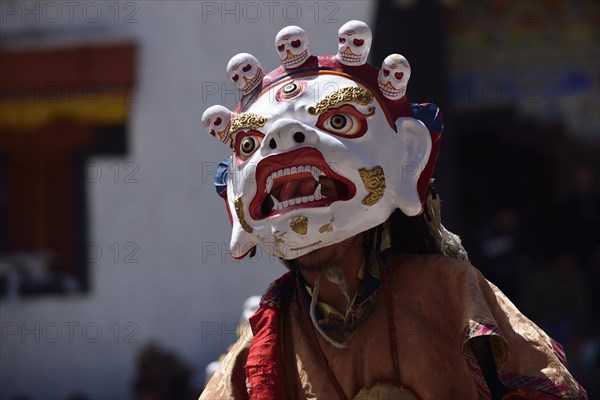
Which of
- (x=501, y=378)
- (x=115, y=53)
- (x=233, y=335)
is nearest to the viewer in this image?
(x=501, y=378)

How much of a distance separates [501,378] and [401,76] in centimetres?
85

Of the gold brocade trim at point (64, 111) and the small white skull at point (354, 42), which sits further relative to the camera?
the gold brocade trim at point (64, 111)

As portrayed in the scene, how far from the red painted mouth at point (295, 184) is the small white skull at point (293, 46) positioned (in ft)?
1.04

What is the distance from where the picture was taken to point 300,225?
11.0 feet

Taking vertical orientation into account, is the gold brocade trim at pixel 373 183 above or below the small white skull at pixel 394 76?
below

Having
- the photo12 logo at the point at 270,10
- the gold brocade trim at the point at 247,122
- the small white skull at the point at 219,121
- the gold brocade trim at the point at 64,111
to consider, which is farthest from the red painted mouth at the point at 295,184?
the gold brocade trim at the point at 64,111

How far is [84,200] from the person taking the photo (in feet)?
25.0

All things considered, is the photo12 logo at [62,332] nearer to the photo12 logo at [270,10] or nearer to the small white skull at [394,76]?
the photo12 logo at [270,10]

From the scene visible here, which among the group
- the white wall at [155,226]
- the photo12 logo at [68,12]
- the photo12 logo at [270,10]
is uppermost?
the photo12 logo at [68,12]

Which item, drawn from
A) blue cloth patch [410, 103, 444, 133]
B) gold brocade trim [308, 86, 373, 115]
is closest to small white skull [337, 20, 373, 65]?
gold brocade trim [308, 86, 373, 115]

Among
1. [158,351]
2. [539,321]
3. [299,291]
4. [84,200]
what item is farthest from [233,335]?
[299,291]

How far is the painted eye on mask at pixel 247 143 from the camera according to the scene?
346 cm

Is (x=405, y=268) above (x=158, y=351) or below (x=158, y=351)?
above

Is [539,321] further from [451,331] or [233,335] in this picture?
[451,331]
